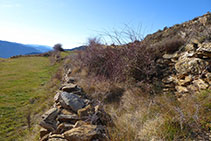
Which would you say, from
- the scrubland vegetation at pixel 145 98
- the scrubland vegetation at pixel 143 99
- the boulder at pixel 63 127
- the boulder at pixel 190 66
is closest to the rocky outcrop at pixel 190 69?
the boulder at pixel 190 66

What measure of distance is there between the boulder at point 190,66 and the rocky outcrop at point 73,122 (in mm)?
2370

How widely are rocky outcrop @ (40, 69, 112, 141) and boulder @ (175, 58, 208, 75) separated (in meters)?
2.37

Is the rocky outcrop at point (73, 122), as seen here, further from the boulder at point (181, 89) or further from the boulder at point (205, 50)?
the boulder at point (205, 50)

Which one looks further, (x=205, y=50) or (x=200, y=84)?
(x=205, y=50)

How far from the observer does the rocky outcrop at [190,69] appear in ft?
9.58

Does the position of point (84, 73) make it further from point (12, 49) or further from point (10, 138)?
point (12, 49)

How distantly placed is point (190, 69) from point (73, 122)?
3011mm

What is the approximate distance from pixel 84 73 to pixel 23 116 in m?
2.82

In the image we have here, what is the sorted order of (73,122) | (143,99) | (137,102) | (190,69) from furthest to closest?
1. (190,69)
2. (143,99)
3. (137,102)
4. (73,122)

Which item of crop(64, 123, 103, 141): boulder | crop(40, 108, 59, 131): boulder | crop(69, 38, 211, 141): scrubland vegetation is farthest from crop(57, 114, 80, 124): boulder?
crop(69, 38, 211, 141): scrubland vegetation

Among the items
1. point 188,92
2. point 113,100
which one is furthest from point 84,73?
point 188,92

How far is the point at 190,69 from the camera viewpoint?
10.4 feet

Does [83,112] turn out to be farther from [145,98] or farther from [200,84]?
[200,84]

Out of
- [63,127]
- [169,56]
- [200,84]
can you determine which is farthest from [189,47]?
[63,127]
